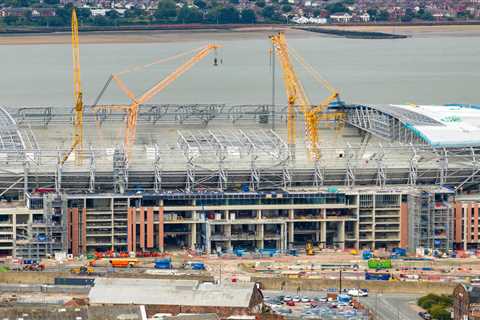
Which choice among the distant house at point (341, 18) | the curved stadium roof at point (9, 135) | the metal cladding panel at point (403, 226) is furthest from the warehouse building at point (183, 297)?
the distant house at point (341, 18)

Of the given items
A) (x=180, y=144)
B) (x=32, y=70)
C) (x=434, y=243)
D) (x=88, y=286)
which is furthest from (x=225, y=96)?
(x=88, y=286)

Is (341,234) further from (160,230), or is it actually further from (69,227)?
(69,227)

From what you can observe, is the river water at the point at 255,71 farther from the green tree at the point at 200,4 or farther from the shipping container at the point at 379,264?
the shipping container at the point at 379,264

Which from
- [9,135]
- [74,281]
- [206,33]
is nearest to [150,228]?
[74,281]

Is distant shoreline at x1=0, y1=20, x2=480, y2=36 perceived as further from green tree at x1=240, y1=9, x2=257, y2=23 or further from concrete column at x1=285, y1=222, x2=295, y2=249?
concrete column at x1=285, y1=222, x2=295, y2=249

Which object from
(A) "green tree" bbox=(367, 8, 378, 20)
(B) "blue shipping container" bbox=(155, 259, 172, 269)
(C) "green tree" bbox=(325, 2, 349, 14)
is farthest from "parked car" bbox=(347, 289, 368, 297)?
(C) "green tree" bbox=(325, 2, 349, 14)
